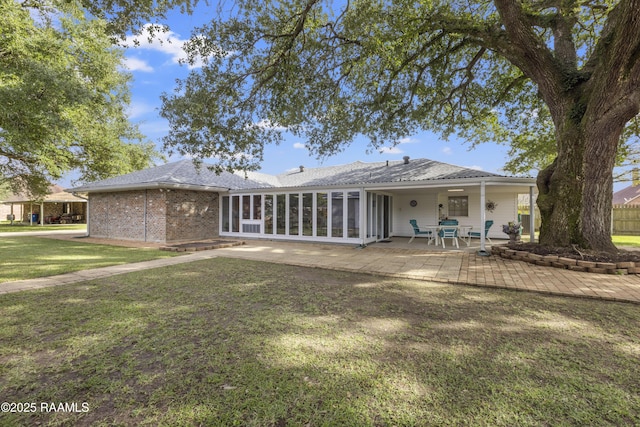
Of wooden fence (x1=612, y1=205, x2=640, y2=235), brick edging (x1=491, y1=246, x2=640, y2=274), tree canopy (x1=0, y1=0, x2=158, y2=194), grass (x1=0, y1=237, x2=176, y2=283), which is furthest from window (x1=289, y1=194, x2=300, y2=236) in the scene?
wooden fence (x1=612, y1=205, x2=640, y2=235)

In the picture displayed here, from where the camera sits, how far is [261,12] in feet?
23.2

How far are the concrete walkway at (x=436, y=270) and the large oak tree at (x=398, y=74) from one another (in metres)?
1.87

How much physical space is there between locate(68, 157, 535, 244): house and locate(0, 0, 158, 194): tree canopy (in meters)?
3.52

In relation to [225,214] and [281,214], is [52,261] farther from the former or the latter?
[281,214]

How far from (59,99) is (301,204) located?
8.26 m

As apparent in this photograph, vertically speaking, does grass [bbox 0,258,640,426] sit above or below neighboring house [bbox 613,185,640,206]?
below

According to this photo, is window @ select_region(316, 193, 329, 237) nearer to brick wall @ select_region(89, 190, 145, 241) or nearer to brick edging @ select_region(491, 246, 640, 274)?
brick edging @ select_region(491, 246, 640, 274)

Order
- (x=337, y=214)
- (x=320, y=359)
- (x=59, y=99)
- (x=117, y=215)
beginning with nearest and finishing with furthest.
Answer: (x=320, y=359), (x=59, y=99), (x=337, y=214), (x=117, y=215)

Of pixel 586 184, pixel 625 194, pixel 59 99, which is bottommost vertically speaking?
pixel 586 184

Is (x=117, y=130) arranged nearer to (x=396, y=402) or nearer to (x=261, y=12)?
(x=261, y=12)

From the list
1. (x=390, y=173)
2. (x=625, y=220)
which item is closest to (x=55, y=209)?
(x=390, y=173)

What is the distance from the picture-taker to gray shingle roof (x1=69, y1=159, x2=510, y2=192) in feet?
35.4

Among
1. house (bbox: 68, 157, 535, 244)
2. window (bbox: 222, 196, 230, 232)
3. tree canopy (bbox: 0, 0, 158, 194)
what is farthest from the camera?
window (bbox: 222, 196, 230, 232)

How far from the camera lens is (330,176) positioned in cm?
1404
